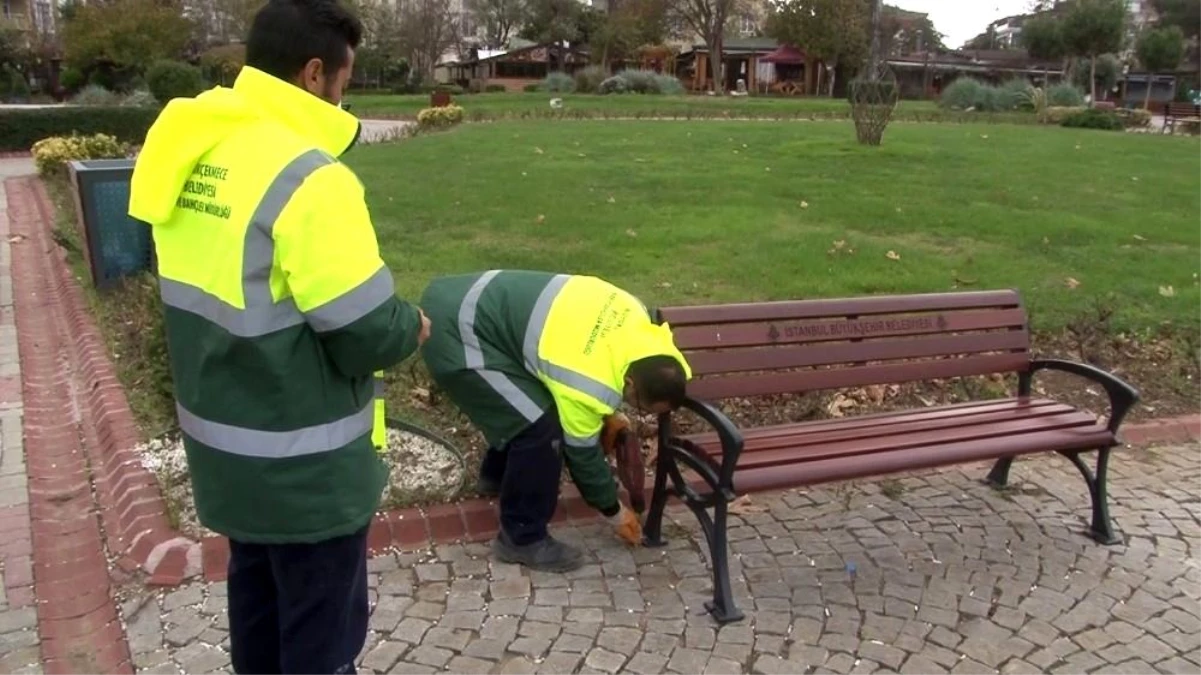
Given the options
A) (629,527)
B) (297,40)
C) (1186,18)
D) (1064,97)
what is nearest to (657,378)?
(629,527)

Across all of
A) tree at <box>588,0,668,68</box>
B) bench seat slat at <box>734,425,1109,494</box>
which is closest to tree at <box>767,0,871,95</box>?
tree at <box>588,0,668,68</box>

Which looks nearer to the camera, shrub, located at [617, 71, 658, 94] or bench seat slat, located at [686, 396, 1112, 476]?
bench seat slat, located at [686, 396, 1112, 476]

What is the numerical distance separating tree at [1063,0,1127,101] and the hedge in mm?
37034

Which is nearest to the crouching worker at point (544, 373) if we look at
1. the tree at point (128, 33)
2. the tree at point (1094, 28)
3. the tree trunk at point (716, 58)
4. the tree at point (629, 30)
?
the tree at point (128, 33)

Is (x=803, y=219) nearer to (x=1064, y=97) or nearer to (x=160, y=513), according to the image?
(x=160, y=513)

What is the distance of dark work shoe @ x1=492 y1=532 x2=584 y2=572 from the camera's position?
3.55 m

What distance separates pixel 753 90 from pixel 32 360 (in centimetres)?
5414

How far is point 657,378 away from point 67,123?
73.2ft

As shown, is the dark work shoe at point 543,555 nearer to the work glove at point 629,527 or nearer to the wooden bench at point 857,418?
the work glove at point 629,527

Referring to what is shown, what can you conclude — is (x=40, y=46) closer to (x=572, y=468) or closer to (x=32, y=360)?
(x=32, y=360)

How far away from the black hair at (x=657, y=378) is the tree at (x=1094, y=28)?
4506 centimetres

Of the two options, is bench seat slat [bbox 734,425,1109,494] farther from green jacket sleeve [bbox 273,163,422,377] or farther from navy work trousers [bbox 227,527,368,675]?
green jacket sleeve [bbox 273,163,422,377]

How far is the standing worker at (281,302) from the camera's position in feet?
6.31

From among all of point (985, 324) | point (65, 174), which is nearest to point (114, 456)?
point (985, 324)
